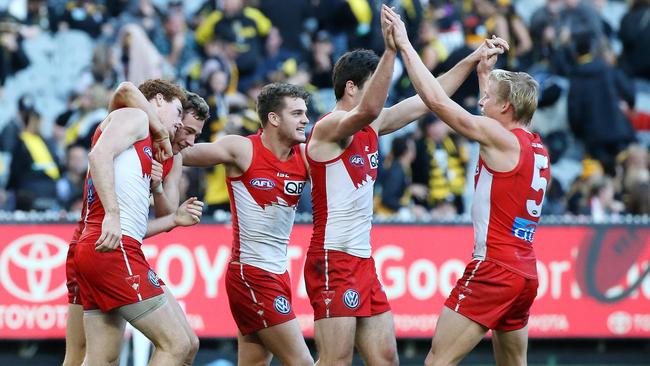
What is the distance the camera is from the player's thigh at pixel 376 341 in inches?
352

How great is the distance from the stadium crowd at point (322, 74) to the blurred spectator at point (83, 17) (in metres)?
0.02

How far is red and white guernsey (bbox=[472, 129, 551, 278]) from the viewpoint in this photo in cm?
852

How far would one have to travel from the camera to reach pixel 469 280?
856cm

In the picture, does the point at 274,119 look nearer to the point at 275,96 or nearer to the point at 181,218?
the point at 275,96

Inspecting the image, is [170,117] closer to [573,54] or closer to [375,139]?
[375,139]

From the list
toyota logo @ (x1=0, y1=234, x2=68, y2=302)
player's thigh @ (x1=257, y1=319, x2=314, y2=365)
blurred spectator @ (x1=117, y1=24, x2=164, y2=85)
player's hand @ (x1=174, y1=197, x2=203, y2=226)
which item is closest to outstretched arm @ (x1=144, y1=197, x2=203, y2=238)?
player's hand @ (x1=174, y1=197, x2=203, y2=226)

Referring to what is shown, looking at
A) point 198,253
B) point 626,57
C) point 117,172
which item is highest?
point 626,57

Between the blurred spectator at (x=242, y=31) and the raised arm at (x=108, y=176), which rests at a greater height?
the blurred spectator at (x=242, y=31)

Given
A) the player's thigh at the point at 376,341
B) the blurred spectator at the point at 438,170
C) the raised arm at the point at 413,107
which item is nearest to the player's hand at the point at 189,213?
the player's thigh at the point at 376,341

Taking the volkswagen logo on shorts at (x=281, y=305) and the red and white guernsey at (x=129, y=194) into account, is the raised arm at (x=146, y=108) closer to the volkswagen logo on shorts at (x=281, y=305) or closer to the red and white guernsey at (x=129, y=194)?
the red and white guernsey at (x=129, y=194)

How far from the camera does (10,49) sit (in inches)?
649

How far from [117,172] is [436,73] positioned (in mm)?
8344

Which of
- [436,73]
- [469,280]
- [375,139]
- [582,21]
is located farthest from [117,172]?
[582,21]

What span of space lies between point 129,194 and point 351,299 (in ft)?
5.85
